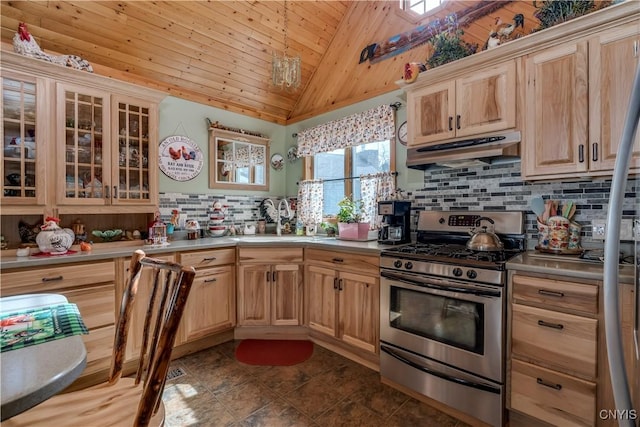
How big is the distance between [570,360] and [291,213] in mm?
2812

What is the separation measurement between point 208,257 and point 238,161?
54.8 inches

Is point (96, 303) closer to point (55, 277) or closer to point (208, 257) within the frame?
point (55, 277)

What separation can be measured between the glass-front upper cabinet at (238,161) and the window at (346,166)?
670mm

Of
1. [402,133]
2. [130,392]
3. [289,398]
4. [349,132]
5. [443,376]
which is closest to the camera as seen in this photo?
[130,392]

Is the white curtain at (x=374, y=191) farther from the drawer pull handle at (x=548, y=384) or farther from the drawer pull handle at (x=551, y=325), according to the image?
the drawer pull handle at (x=548, y=384)

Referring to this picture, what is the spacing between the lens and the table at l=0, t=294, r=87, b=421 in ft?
1.85

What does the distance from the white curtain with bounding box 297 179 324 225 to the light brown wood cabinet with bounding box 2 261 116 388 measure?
79.3 inches

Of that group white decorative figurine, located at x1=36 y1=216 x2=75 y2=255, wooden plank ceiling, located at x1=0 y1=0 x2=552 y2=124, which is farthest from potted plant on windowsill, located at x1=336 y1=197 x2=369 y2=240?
white decorative figurine, located at x1=36 y1=216 x2=75 y2=255

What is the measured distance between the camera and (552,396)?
58.5 inches

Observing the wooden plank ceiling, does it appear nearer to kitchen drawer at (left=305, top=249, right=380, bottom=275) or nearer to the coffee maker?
the coffee maker

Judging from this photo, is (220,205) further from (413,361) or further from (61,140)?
(413,361)

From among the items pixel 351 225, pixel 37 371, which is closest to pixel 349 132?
pixel 351 225

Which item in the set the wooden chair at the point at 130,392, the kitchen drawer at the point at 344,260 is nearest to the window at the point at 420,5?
the kitchen drawer at the point at 344,260

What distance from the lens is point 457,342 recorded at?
5.81 feet
